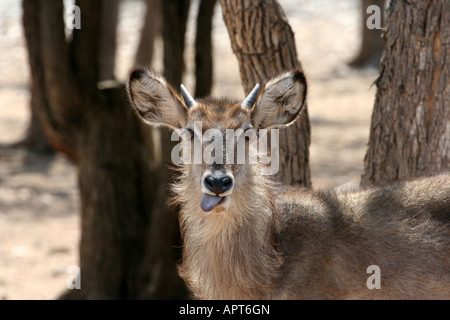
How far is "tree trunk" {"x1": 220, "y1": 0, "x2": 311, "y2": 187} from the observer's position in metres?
7.36

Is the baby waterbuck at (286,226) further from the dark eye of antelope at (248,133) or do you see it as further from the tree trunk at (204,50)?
the tree trunk at (204,50)

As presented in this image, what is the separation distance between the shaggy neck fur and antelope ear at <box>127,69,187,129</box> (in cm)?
57

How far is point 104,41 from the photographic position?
16.0m

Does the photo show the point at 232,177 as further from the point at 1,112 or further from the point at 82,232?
the point at 1,112

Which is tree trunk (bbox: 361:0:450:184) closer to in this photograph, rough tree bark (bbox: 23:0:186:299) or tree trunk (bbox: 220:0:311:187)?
tree trunk (bbox: 220:0:311:187)

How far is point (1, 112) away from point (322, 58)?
10188 mm

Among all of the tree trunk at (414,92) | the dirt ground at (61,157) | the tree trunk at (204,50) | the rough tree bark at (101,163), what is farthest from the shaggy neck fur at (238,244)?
the tree trunk at (204,50)

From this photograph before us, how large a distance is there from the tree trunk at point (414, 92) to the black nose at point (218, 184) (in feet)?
7.78

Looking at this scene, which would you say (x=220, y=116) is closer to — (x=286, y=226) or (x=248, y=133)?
(x=248, y=133)

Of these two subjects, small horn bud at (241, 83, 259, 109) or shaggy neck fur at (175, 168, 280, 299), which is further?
small horn bud at (241, 83, 259, 109)

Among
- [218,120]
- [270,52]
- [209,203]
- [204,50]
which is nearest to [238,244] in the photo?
[209,203]

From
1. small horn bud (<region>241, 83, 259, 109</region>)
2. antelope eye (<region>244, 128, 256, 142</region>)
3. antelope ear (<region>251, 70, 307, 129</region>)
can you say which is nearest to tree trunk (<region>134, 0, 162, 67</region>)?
antelope ear (<region>251, 70, 307, 129</region>)

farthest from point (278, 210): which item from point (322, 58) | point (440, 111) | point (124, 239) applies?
point (322, 58)

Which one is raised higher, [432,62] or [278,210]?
[432,62]
